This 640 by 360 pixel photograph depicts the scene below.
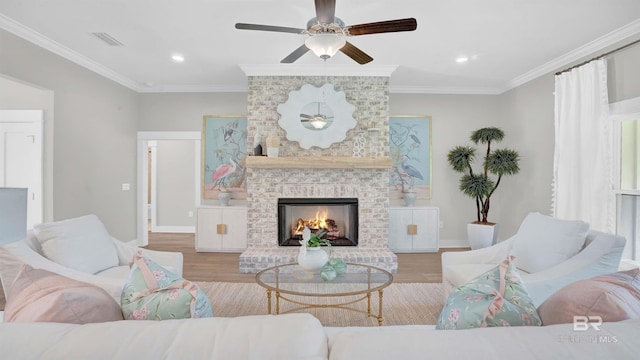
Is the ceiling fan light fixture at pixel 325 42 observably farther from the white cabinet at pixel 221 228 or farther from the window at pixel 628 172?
the white cabinet at pixel 221 228

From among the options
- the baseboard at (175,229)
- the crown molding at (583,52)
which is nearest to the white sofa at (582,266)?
the crown molding at (583,52)

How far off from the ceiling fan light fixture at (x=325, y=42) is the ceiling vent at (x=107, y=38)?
95.0 inches

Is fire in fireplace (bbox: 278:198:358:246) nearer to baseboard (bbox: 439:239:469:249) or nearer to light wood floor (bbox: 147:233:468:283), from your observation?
light wood floor (bbox: 147:233:468:283)

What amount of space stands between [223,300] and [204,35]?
2.75 m

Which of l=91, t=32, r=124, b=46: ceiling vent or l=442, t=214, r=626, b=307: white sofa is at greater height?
l=91, t=32, r=124, b=46: ceiling vent

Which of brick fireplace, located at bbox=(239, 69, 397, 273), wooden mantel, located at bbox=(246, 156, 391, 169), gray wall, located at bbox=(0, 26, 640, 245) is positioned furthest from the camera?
brick fireplace, located at bbox=(239, 69, 397, 273)

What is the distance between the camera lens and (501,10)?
9.87 ft

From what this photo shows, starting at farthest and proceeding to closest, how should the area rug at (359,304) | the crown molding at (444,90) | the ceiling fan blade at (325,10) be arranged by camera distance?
the crown molding at (444,90) < the area rug at (359,304) < the ceiling fan blade at (325,10)

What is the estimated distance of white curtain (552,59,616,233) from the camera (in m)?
3.50

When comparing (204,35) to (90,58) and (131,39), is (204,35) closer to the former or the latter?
(131,39)

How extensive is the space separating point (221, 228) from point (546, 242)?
14.0 feet

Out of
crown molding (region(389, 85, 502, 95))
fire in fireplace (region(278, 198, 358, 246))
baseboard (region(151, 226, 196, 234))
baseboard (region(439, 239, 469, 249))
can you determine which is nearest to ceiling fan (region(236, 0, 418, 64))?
fire in fireplace (region(278, 198, 358, 246))

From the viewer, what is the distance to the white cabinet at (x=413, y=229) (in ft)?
17.2

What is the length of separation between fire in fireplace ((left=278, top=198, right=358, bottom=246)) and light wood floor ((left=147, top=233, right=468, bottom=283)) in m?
0.76
